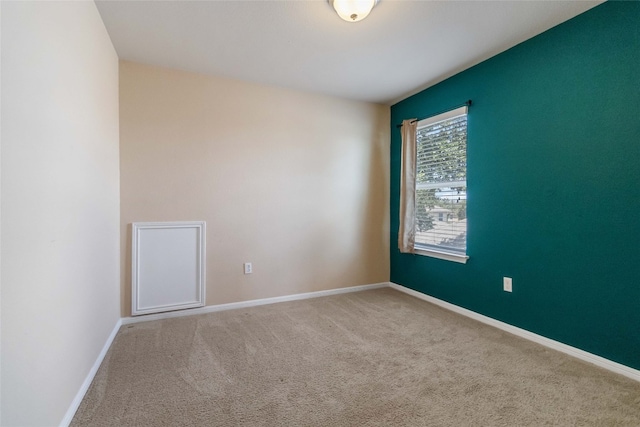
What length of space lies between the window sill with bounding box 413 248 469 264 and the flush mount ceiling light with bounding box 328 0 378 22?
230 cm

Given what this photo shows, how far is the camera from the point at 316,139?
3508mm

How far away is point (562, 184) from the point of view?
216cm

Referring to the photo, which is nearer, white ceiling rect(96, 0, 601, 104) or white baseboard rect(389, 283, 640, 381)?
white baseboard rect(389, 283, 640, 381)

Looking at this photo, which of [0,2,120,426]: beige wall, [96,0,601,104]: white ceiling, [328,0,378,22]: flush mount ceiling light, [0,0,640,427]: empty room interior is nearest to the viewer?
[0,2,120,426]: beige wall

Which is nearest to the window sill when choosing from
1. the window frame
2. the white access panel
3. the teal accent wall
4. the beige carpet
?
the window frame

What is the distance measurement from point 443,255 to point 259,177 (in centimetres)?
216

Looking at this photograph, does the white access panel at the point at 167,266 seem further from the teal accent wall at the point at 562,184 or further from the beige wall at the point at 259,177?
the teal accent wall at the point at 562,184

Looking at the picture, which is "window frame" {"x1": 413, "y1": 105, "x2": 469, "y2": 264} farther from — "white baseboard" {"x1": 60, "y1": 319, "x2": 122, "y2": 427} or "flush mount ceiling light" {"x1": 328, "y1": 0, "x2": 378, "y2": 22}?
"white baseboard" {"x1": 60, "y1": 319, "x2": 122, "y2": 427}

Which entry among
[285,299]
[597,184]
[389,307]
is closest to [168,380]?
[285,299]

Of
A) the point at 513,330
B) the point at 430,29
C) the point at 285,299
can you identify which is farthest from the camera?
the point at 285,299

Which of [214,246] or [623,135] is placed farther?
[214,246]

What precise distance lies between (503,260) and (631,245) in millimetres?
827

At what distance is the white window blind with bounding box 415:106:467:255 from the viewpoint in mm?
2947

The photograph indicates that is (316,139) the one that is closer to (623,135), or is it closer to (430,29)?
(430,29)
